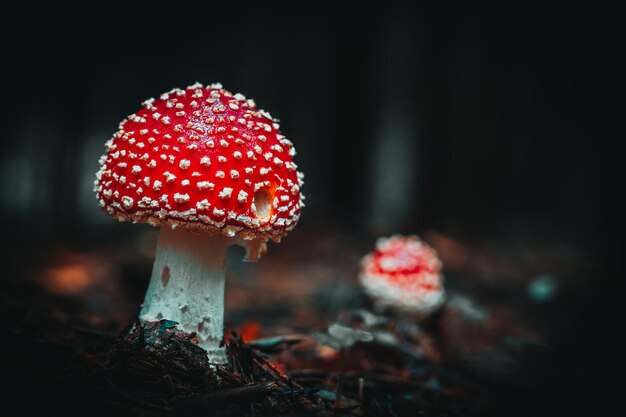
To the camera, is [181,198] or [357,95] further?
[357,95]

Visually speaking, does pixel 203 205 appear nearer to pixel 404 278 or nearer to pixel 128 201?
pixel 128 201

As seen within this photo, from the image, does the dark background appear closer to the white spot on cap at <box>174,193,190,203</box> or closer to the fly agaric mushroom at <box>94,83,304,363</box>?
the fly agaric mushroom at <box>94,83,304,363</box>

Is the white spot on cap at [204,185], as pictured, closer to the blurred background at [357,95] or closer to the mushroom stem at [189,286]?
the mushroom stem at [189,286]

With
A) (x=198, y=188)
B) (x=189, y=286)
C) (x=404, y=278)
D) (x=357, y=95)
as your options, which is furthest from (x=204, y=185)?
(x=357, y=95)

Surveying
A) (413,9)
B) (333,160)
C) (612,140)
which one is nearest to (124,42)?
(333,160)

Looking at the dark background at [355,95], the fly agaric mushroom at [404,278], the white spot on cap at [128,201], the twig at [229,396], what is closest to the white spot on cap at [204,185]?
the white spot on cap at [128,201]

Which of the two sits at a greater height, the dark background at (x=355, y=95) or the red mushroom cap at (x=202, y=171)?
the dark background at (x=355, y=95)

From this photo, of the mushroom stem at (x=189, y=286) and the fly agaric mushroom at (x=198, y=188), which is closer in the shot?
the fly agaric mushroom at (x=198, y=188)

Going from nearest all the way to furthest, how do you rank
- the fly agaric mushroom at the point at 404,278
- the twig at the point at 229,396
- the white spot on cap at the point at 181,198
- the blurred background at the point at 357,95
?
the twig at the point at 229,396 → the white spot on cap at the point at 181,198 → the fly agaric mushroom at the point at 404,278 → the blurred background at the point at 357,95
